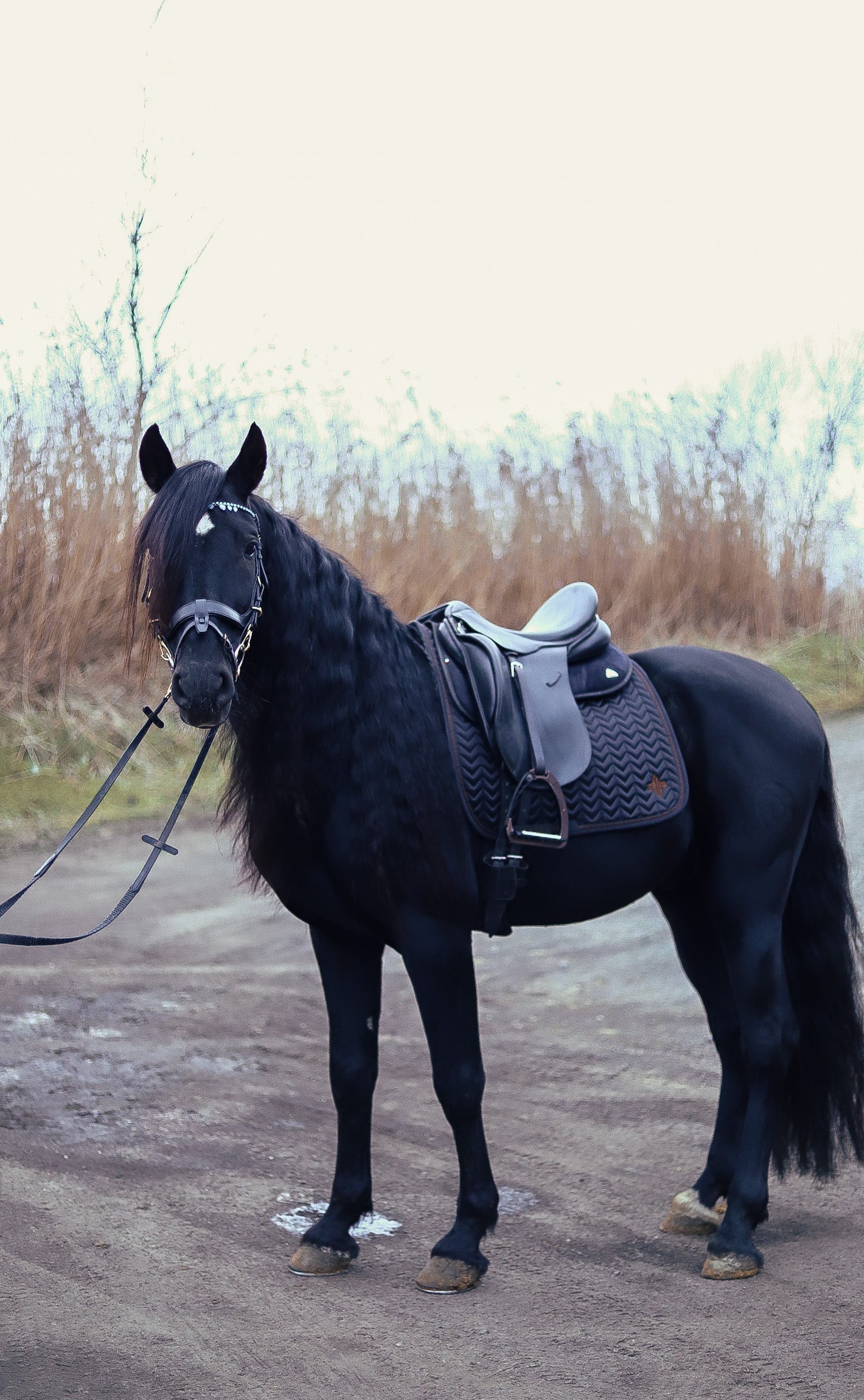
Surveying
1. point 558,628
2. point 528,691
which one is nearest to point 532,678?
point 528,691

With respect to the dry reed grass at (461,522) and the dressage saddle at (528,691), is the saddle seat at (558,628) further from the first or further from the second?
the dry reed grass at (461,522)

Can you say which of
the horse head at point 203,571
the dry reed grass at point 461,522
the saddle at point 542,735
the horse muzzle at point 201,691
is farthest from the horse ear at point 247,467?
→ the dry reed grass at point 461,522

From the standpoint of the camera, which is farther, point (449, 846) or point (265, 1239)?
point (265, 1239)

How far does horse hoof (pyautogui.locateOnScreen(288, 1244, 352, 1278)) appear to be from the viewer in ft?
9.59

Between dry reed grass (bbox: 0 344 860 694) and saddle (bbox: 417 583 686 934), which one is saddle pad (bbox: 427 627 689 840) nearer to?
saddle (bbox: 417 583 686 934)

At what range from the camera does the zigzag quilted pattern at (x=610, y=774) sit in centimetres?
293

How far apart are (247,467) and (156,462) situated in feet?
0.69

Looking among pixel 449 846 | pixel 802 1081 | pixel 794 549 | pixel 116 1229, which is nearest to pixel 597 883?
pixel 449 846

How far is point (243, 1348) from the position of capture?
2535 mm

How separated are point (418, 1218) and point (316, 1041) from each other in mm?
1578

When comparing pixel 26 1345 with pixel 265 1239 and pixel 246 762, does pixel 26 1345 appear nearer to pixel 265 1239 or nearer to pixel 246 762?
pixel 265 1239

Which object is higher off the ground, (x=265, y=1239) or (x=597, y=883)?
(x=597, y=883)

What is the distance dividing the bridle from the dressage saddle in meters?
0.58

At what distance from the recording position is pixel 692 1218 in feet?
10.4
